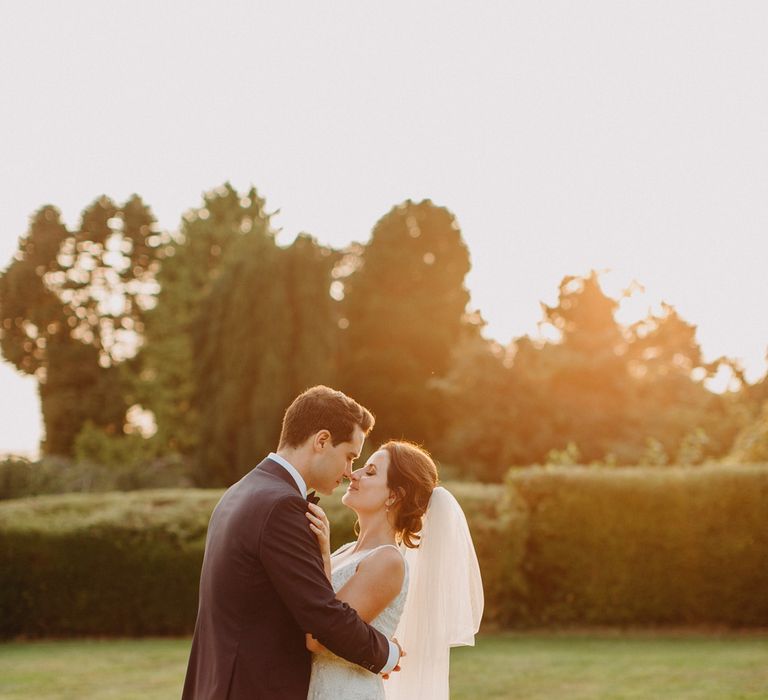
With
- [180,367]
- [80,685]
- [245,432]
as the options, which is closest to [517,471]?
[80,685]

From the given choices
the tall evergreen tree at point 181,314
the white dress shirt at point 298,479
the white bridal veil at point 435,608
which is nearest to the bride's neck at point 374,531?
the white bridal veil at point 435,608

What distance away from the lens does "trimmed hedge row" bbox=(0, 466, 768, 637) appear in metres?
13.9

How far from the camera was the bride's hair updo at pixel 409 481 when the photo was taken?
4488 mm

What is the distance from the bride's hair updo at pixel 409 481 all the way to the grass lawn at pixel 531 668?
561cm

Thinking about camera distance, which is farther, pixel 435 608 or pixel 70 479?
pixel 70 479

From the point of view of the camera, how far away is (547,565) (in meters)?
14.3

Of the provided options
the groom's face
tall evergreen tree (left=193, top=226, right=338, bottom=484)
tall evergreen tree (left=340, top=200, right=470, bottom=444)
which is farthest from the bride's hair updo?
tall evergreen tree (left=340, top=200, right=470, bottom=444)

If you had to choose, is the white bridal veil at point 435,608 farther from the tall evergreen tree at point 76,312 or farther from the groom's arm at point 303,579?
the tall evergreen tree at point 76,312

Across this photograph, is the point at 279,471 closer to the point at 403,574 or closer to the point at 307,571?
the point at 307,571

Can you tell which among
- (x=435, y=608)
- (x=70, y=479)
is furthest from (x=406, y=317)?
(x=435, y=608)

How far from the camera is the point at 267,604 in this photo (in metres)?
3.56

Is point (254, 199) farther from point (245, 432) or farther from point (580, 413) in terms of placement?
point (580, 413)

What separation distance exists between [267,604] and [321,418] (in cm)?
68

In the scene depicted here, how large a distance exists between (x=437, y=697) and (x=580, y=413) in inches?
1235
